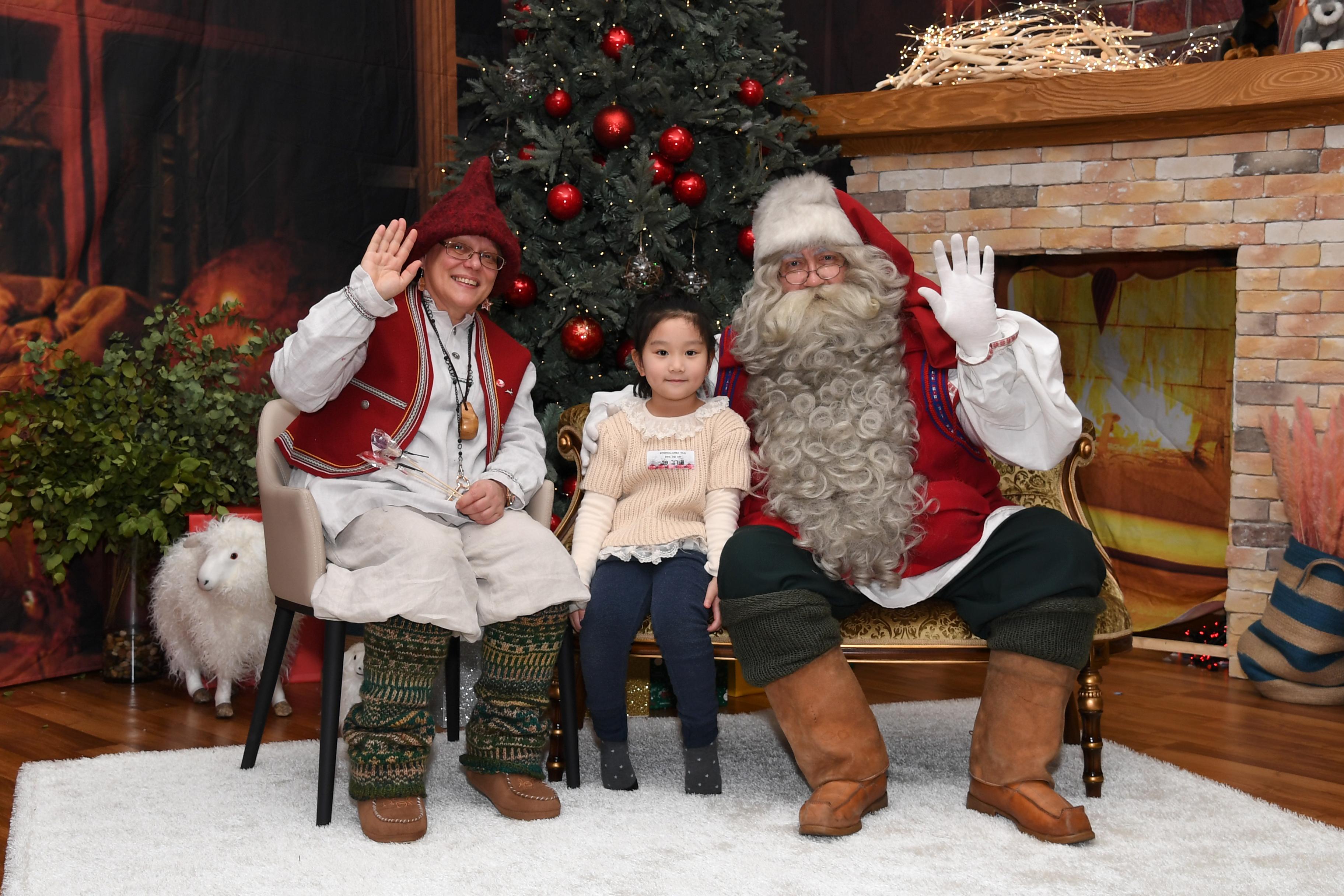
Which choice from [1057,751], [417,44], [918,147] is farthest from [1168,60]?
[1057,751]

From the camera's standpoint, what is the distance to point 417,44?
4762 mm

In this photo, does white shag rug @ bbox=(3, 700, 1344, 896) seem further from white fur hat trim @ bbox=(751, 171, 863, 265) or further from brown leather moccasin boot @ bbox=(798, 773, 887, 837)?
white fur hat trim @ bbox=(751, 171, 863, 265)

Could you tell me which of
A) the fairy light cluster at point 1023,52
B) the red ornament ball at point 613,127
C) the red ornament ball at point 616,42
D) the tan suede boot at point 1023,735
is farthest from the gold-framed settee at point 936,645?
the fairy light cluster at point 1023,52

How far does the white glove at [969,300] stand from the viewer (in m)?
2.78

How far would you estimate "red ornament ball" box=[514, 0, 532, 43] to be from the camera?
4.17 meters

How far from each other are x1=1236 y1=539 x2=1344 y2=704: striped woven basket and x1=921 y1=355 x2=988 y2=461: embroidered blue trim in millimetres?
1623

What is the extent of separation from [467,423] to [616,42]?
1597 mm

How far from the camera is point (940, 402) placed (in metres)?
3.02

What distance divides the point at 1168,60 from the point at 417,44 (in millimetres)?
2841

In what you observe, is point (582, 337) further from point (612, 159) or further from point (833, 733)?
point (833, 733)

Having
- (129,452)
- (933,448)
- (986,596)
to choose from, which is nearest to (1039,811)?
(986,596)

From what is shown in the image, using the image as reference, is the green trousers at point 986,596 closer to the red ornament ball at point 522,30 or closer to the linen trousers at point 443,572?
the linen trousers at point 443,572

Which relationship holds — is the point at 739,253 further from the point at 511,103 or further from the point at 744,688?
the point at 744,688

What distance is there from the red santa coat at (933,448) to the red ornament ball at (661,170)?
921 mm
